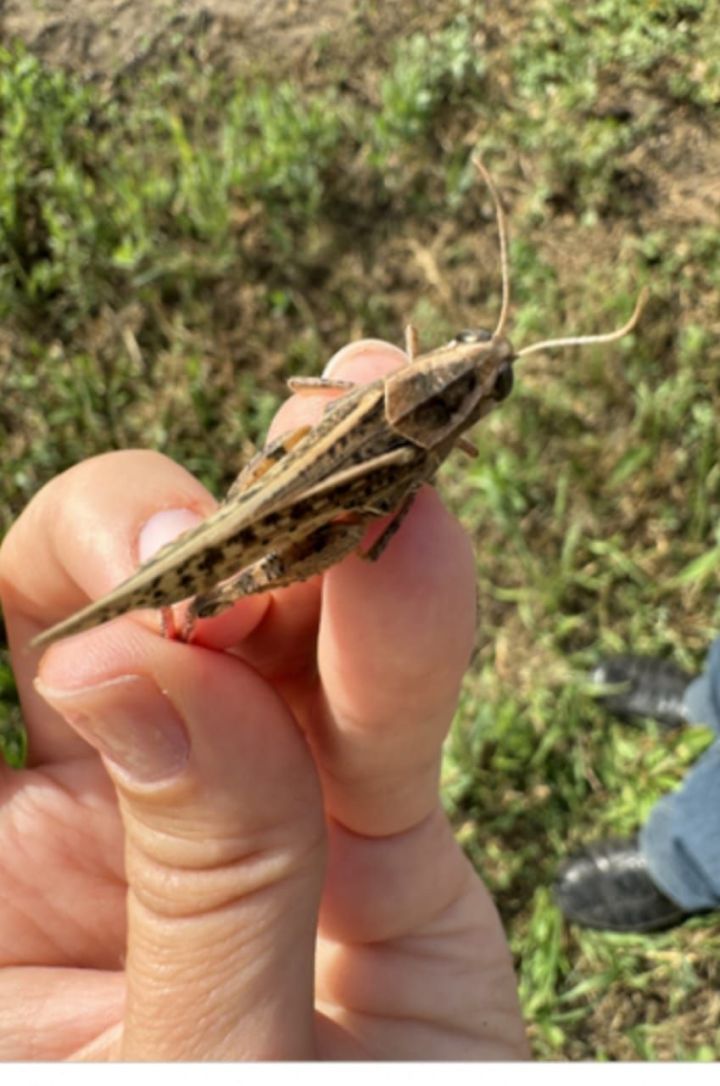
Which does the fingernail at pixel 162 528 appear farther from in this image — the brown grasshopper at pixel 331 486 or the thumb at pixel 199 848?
the thumb at pixel 199 848

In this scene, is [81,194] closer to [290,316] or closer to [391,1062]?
[290,316]

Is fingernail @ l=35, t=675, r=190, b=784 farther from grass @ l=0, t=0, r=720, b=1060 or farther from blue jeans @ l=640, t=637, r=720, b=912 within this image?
blue jeans @ l=640, t=637, r=720, b=912

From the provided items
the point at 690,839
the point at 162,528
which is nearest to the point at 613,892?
the point at 690,839

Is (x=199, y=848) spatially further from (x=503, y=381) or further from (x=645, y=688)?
(x=645, y=688)

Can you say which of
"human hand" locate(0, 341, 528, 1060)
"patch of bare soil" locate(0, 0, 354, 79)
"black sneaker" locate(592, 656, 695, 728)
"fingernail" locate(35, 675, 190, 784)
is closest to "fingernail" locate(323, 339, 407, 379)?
"human hand" locate(0, 341, 528, 1060)

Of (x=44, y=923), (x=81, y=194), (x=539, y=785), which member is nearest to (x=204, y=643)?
(x=44, y=923)
